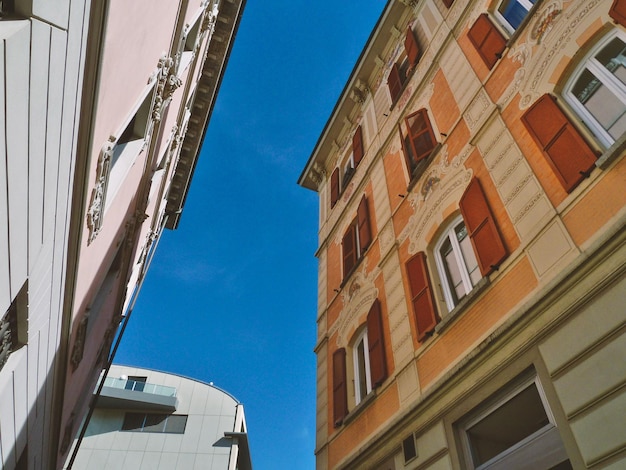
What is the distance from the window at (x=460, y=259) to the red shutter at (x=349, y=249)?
9.79 ft

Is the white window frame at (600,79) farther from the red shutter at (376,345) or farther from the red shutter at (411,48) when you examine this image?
the red shutter at (411,48)

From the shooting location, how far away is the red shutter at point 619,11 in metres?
4.93

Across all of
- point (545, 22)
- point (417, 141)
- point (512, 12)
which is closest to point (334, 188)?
point (417, 141)

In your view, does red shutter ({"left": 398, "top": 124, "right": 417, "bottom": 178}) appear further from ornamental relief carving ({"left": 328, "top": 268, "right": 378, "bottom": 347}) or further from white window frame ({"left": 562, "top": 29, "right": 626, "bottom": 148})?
white window frame ({"left": 562, "top": 29, "right": 626, "bottom": 148})

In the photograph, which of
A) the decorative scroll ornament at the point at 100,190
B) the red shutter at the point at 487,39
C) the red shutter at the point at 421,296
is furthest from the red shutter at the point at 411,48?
the decorative scroll ornament at the point at 100,190

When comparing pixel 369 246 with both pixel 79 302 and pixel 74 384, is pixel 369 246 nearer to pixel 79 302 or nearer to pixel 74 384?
pixel 79 302

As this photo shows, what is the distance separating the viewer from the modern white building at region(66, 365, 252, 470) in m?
24.1

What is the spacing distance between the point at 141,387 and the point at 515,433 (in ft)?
85.2

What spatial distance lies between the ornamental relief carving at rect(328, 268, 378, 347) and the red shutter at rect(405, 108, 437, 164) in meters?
2.54

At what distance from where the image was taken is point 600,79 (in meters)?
5.23

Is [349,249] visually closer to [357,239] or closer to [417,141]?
[357,239]

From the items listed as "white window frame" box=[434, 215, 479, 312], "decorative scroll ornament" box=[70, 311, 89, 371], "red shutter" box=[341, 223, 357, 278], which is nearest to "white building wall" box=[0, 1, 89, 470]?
"decorative scroll ornament" box=[70, 311, 89, 371]

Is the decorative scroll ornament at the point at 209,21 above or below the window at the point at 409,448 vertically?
above

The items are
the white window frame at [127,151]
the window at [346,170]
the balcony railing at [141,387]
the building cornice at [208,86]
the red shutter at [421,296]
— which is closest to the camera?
the red shutter at [421,296]
